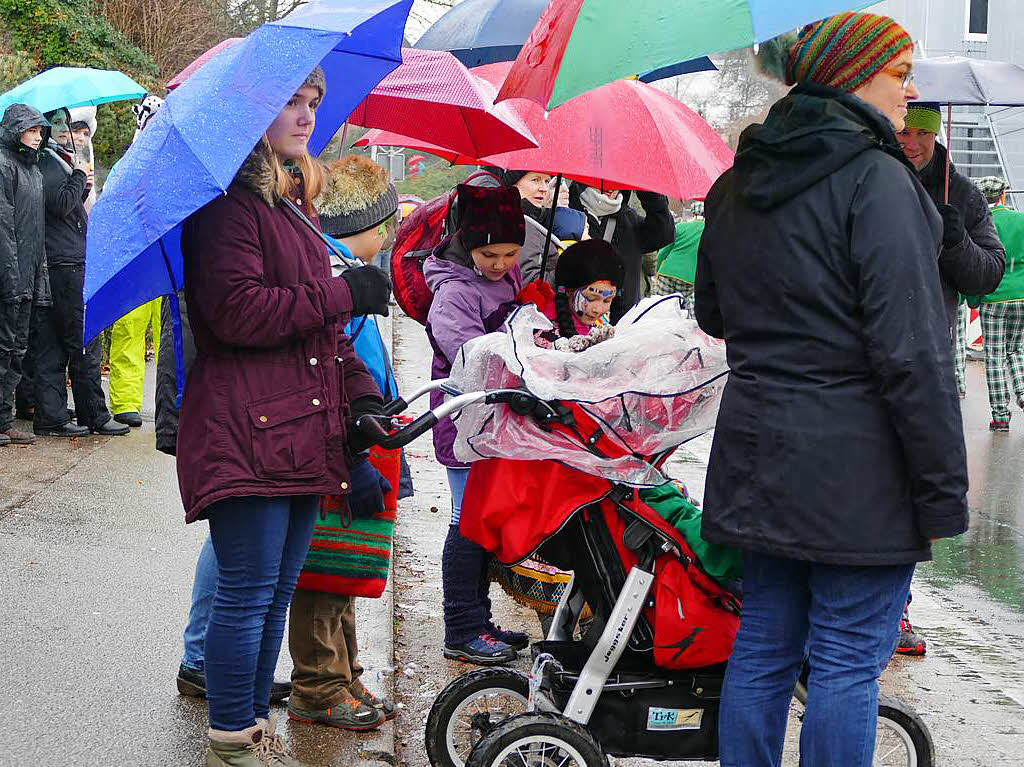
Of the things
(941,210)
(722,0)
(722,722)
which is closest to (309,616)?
(722,722)

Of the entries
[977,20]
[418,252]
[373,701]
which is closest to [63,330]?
[418,252]

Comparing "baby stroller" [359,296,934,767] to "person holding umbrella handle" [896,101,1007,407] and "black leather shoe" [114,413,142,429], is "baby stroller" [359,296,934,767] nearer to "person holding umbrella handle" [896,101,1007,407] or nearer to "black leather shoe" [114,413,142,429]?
"person holding umbrella handle" [896,101,1007,407]

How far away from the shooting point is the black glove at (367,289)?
11.2 feet

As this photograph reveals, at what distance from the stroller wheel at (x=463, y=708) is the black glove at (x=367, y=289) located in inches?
44.5

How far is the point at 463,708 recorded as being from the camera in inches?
148

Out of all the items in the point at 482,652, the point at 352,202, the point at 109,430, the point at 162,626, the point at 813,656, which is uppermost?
the point at 352,202

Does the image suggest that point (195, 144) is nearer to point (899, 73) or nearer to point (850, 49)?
point (850, 49)

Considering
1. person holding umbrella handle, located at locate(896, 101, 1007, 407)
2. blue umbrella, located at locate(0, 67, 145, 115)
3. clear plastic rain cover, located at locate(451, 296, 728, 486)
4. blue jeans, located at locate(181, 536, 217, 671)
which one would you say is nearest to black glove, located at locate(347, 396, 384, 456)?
clear plastic rain cover, located at locate(451, 296, 728, 486)

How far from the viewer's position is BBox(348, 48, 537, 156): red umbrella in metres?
4.62

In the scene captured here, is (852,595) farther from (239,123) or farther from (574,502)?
(239,123)

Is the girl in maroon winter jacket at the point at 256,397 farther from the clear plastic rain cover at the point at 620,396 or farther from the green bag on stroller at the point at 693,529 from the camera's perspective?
the green bag on stroller at the point at 693,529

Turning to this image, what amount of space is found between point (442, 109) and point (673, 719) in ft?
8.60

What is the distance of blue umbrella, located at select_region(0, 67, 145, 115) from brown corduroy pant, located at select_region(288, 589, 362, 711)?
593cm

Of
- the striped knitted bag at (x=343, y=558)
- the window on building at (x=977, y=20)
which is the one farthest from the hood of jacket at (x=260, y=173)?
the window on building at (x=977, y=20)
